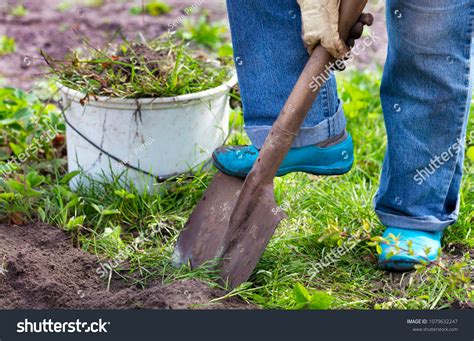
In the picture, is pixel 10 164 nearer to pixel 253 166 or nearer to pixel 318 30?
pixel 253 166

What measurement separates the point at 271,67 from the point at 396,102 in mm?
430

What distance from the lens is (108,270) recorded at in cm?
261

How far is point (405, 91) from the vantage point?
8.28ft

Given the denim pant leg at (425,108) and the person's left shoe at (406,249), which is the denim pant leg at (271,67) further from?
the person's left shoe at (406,249)

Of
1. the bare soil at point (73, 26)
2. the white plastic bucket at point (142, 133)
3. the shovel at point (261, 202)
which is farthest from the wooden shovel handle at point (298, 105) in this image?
the bare soil at point (73, 26)

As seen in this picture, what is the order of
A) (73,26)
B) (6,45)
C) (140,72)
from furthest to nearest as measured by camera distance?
1. (6,45)
2. (73,26)
3. (140,72)

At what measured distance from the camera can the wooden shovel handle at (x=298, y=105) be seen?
7.82 feet

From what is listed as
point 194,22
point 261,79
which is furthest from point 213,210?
point 194,22
